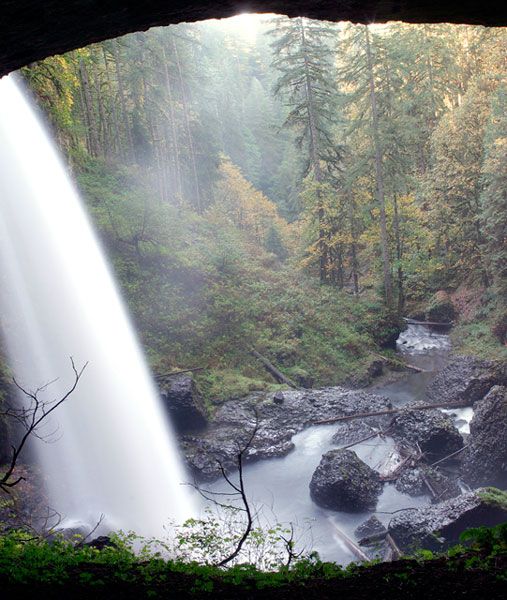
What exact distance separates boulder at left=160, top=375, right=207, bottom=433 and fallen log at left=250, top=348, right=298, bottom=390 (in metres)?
4.18

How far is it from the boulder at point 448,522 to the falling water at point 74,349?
4.99 m

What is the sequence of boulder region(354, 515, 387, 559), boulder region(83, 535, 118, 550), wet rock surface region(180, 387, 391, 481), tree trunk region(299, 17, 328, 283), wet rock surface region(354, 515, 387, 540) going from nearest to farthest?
boulder region(83, 535, 118, 550), boulder region(354, 515, 387, 559), wet rock surface region(354, 515, 387, 540), wet rock surface region(180, 387, 391, 481), tree trunk region(299, 17, 328, 283)

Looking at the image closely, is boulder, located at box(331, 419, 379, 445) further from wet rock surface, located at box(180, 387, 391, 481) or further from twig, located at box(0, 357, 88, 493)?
twig, located at box(0, 357, 88, 493)

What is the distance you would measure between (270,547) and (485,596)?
6659 mm

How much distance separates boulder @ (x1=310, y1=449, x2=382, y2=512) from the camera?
34.7 feet

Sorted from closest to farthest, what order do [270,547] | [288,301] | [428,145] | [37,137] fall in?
[270,547]
[37,137]
[288,301]
[428,145]

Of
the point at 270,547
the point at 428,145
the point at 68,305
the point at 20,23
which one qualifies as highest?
the point at 20,23

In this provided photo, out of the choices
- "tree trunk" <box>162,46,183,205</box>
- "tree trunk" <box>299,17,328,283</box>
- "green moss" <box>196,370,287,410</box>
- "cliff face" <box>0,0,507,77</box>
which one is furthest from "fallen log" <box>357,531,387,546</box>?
"tree trunk" <box>162,46,183,205</box>

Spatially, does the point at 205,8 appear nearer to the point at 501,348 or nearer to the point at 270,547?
the point at 270,547

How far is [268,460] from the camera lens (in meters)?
13.0

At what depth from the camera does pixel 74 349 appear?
15055mm

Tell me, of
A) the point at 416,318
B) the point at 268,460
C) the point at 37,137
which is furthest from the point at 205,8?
the point at 416,318

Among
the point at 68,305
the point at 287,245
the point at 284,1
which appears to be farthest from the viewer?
the point at 287,245

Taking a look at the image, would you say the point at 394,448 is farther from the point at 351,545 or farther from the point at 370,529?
the point at 351,545
